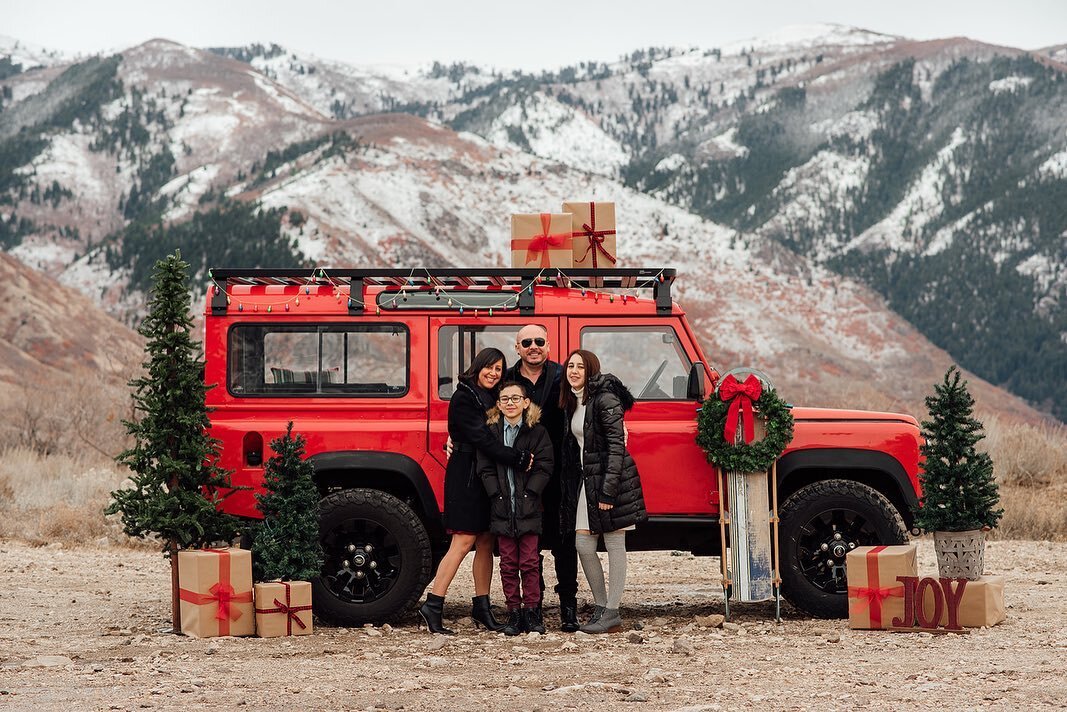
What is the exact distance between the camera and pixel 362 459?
386 inches

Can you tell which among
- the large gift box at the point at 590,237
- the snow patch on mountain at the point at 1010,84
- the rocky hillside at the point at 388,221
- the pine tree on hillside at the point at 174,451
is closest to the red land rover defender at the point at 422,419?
the pine tree on hillside at the point at 174,451

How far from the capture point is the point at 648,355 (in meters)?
10.0

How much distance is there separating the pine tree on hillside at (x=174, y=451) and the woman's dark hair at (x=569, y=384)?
97.8 inches

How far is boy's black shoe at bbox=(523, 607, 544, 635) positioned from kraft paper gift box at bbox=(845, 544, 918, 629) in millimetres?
2185

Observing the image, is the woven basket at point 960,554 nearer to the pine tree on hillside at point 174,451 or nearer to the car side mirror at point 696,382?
the car side mirror at point 696,382

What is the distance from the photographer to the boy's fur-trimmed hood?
9.44m

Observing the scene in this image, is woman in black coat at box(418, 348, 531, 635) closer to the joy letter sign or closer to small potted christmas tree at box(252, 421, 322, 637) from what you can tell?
small potted christmas tree at box(252, 421, 322, 637)

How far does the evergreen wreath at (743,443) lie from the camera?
381 inches

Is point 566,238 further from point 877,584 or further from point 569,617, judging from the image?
point 877,584

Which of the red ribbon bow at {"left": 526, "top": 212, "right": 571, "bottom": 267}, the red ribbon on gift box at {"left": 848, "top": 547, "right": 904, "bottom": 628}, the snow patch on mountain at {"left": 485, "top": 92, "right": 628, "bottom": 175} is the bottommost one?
the red ribbon on gift box at {"left": 848, "top": 547, "right": 904, "bottom": 628}

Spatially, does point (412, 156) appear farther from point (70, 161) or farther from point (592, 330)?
point (592, 330)

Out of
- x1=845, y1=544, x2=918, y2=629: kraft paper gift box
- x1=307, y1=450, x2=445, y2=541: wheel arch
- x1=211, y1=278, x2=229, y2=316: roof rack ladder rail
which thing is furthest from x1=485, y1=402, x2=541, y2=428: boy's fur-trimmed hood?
x1=845, y1=544, x2=918, y2=629: kraft paper gift box

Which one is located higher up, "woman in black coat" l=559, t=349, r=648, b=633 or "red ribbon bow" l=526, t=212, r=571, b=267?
"red ribbon bow" l=526, t=212, r=571, b=267

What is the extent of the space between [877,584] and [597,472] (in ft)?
6.90
